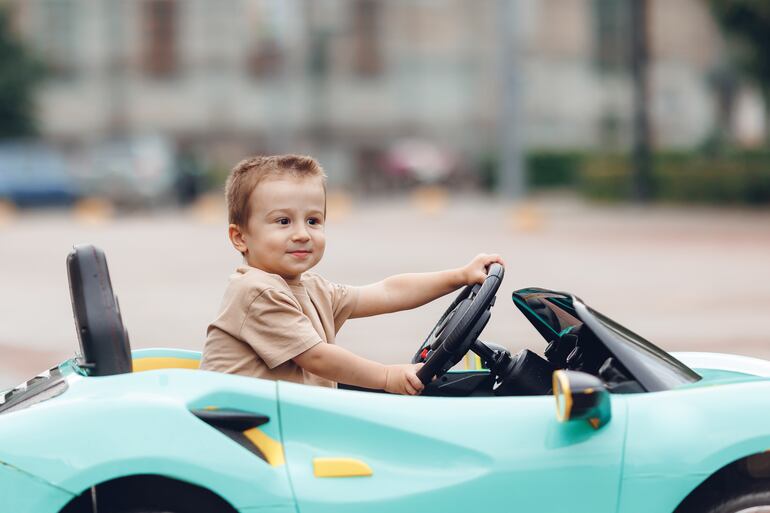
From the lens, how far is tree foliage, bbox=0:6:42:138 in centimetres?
4256

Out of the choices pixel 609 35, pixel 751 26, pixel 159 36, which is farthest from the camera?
pixel 609 35

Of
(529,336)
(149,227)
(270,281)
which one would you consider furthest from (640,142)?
(270,281)

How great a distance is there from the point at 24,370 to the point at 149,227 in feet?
54.5

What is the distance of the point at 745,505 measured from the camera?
3336mm

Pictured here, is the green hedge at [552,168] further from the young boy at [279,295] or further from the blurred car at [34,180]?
the young boy at [279,295]

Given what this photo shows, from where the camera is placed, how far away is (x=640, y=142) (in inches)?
1111

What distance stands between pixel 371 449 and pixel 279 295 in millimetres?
604

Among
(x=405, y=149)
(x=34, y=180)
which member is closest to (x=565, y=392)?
(x=34, y=180)

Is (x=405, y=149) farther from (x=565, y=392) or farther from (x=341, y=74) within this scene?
(x=565, y=392)

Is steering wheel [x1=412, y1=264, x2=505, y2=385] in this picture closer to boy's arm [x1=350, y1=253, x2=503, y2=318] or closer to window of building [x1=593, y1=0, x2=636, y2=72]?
boy's arm [x1=350, y1=253, x2=503, y2=318]

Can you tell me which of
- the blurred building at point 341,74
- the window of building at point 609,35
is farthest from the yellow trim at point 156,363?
the window of building at point 609,35

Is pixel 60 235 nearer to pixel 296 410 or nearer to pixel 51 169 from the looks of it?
pixel 51 169

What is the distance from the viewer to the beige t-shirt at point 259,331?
11.9ft

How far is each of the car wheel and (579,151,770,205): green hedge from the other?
24266 millimetres
